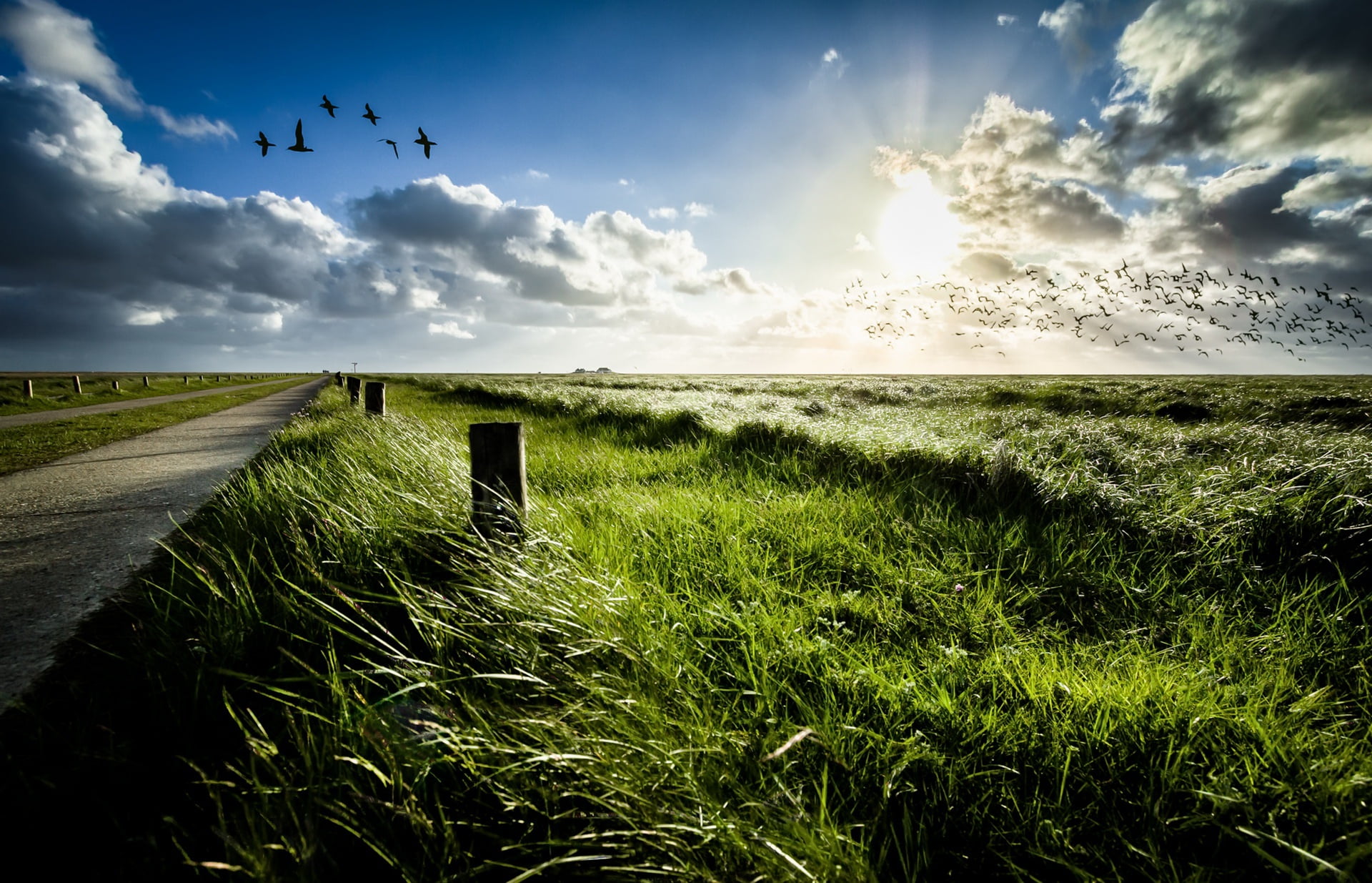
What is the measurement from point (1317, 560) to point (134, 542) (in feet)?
28.0

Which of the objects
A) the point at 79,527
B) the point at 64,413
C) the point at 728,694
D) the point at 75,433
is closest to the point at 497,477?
the point at 728,694

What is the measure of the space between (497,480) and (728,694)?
5.59 feet

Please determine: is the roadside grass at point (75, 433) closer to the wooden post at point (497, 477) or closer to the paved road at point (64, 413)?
the paved road at point (64, 413)

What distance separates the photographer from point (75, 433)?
10.0 metres

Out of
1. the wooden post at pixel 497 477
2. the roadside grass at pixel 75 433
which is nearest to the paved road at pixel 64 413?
the roadside grass at pixel 75 433

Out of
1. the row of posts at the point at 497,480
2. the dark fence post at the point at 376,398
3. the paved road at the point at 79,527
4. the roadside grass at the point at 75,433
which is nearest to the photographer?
the paved road at the point at 79,527

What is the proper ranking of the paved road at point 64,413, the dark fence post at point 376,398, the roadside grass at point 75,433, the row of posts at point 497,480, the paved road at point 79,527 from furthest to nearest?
the paved road at point 64,413
the dark fence post at point 376,398
the roadside grass at point 75,433
the row of posts at point 497,480
the paved road at point 79,527

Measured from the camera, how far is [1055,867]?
59.1 inches

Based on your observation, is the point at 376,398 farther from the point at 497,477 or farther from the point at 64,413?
the point at 64,413

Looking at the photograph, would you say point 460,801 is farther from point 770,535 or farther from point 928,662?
point 770,535

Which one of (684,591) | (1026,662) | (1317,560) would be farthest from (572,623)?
(1317,560)

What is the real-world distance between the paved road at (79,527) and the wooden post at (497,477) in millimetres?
1554

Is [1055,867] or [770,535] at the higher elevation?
[770,535]

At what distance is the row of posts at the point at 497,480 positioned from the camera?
9.40ft
